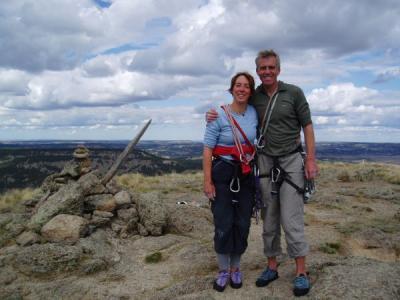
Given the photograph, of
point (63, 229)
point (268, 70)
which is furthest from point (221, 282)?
point (63, 229)

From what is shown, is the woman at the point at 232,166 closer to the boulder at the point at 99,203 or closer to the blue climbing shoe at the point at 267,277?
the blue climbing shoe at the point at 267,277

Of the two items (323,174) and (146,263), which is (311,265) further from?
(323,174)

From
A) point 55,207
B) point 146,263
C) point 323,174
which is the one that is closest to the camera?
point 146,263

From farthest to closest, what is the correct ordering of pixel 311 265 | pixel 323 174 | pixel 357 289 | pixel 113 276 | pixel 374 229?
pixel 323 174 → pixel 374 229 → pixel 113 276 → pixel 311 265 → pixel 357 289

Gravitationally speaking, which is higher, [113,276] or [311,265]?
[311,265]

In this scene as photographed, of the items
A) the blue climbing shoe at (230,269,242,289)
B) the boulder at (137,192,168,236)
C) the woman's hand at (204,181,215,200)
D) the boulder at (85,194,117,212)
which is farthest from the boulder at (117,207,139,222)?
the woman's hand at (204,181,215,200)

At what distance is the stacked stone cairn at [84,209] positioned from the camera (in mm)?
9531

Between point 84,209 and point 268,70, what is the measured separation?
6.91 metres

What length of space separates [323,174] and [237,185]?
792 inches

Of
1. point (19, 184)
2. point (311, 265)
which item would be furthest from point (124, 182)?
point (19, 184)

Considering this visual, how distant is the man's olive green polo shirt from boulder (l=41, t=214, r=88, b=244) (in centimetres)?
547

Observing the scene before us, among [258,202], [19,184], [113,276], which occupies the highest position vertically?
[258,202]

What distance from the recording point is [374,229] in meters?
11.2

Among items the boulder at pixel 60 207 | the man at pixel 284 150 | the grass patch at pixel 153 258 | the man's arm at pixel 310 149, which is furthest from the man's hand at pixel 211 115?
the boulder at pixel 60 207
